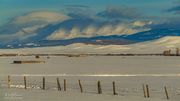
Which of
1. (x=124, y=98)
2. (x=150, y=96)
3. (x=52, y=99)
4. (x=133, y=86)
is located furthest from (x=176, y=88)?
(x=52, y=99)

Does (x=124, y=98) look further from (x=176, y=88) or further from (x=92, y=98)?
(x=176, y=88)

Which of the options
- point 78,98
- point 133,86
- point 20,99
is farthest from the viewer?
point 133,86

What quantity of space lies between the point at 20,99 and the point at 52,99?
6.75 feet

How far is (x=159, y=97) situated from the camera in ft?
103

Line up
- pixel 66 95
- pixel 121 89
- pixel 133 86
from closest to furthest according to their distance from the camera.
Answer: pixel 66 95, pixel 121 89, pixel 133 86

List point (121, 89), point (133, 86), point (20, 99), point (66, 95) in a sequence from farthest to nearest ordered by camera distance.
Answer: point (133, 86), point (121, 89), point (66, 95), point (20, 99)

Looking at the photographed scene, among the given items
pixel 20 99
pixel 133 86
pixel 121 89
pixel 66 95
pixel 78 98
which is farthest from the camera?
pixel 133 86

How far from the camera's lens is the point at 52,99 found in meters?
28.4

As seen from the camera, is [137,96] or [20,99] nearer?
[20,99]

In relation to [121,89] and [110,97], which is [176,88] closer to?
[121,89]

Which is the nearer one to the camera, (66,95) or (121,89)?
(66,95)

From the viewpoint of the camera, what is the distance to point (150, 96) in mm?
31984

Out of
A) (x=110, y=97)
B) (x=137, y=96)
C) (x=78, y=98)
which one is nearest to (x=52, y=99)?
(x=78, y=98)

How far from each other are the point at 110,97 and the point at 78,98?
2.20m
